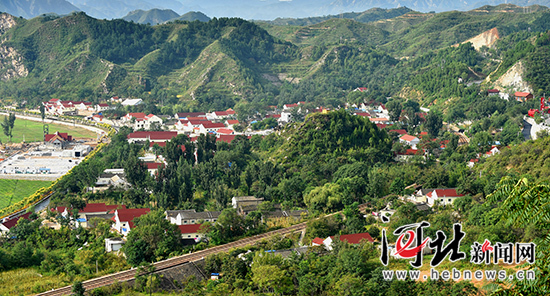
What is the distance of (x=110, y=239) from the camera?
122ft

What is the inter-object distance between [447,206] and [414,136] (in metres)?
28.0

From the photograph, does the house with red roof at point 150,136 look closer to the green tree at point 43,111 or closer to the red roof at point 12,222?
the red roof at point 12,222

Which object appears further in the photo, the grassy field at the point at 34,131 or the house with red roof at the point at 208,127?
the grassy field at the point at 34,131

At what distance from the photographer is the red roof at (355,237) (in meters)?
33.9

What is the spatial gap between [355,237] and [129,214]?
1696cm

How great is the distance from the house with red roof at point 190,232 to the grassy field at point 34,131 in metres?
46.8

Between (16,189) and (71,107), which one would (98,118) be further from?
(16,189)

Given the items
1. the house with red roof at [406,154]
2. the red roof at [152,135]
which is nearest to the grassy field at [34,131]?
the red roof at [152,135]

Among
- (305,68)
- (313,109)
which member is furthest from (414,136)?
(305,68)

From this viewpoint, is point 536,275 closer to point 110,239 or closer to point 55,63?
point 110,239

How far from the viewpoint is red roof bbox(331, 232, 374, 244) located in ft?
111

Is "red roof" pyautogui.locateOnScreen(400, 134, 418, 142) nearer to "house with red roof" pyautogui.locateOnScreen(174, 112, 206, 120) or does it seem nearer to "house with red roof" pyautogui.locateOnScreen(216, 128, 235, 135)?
"house with red roof" pyautogui.locateOnScreen(216, 128, 235, 135)

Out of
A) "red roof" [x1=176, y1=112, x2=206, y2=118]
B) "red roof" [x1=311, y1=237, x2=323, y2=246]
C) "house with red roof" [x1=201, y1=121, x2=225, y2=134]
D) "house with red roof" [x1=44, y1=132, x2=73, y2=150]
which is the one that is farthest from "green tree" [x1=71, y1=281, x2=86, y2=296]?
"red roof" [x1=176, y1=112, x2=206, y2=118]

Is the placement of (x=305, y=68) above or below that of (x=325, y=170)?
above
